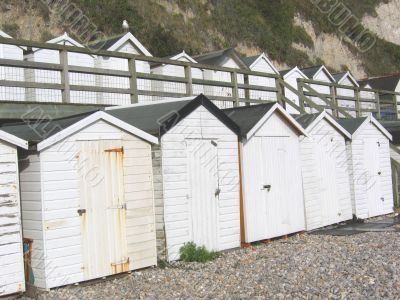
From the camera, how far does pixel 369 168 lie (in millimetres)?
15289

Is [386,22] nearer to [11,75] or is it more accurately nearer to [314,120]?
[314,120]

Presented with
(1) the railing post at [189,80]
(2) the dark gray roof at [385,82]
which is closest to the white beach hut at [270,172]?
(1) the railing post at [189,80]

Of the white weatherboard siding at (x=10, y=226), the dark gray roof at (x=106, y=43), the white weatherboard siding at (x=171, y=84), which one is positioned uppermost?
the dark gray roof at (x=106, y=43)

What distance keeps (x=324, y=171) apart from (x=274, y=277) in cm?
606

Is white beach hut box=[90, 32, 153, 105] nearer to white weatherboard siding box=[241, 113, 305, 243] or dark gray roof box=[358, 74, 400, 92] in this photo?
white weatherboard siding box=[241, 113, 305, 243]

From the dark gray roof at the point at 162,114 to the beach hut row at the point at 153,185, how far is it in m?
0.02

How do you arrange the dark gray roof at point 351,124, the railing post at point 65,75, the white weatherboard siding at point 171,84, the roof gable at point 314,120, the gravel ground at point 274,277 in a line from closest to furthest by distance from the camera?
the gravel ground at point 274,277
the railing post at point 65,75
the roof gable at point 314,120
the dark gray roof at point 351,124
the white weatherboard siding at point 171,84

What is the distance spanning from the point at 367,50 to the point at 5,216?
56374mm

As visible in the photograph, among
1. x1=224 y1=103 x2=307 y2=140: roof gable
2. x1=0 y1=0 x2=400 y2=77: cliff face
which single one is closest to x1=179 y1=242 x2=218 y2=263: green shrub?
x1=224 y1=103 x2=307 y2=140: roof gable

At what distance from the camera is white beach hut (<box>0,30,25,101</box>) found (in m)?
Result: 14.0

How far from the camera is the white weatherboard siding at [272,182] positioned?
444 inches

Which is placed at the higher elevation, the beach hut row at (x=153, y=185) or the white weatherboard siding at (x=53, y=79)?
the white weatherboard siding at (x=53, y=79)

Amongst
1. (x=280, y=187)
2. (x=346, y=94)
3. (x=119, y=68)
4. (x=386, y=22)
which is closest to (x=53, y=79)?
(x=119, y=68)

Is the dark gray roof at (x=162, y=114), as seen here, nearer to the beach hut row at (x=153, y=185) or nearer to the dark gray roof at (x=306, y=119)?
the beach hut row at (x=153, y=185)
